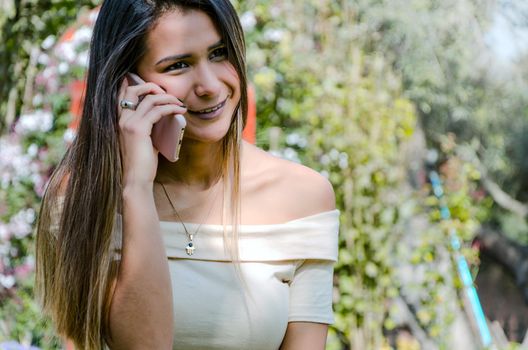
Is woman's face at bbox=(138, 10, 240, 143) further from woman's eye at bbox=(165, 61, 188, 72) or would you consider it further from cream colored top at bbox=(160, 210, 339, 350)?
cream colored top at bbox=(160, 210, 339, 350)

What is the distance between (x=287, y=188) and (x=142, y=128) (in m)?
0.44

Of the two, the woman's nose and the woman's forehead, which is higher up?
the woman's forehead

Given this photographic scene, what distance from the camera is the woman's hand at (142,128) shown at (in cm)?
214

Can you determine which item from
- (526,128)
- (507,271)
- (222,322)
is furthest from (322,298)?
(507,271)

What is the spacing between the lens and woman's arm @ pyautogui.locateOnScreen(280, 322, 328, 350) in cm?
224

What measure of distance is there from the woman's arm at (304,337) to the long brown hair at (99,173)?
285 millimetres

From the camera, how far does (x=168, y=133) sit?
7.07 feet

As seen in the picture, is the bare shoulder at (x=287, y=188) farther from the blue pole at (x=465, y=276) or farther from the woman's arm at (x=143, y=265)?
the blue pole at (x=465, y=276)

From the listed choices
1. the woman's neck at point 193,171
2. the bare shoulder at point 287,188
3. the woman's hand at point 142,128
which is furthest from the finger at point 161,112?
the bare shoulder at point 287,188

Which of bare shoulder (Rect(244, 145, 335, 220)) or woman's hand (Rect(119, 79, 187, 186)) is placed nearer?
woman's hand (Rect(119, 79, 187, 186))

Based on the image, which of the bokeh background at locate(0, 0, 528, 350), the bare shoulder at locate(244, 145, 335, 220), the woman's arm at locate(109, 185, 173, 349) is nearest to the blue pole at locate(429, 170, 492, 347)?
the bokeh background at locate(0, 0, 528, 350)

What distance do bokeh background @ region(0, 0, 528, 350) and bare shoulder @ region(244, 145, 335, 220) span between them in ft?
5.77

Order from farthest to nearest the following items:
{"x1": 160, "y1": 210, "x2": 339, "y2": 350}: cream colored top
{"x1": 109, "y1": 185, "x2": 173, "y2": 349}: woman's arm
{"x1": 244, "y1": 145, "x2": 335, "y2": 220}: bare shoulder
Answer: {"x1": 244, "y1": 145, "x2": 335, "y2": 220}: bare shoulder < {"x1": 160, "y1": 210, "x2": 339, "y2": 350}: cream colored top < {"x1": 109, "y1": 185, "x2": 173, "y2": 349}: woman's arm

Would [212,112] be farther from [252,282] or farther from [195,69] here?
[252,282]
